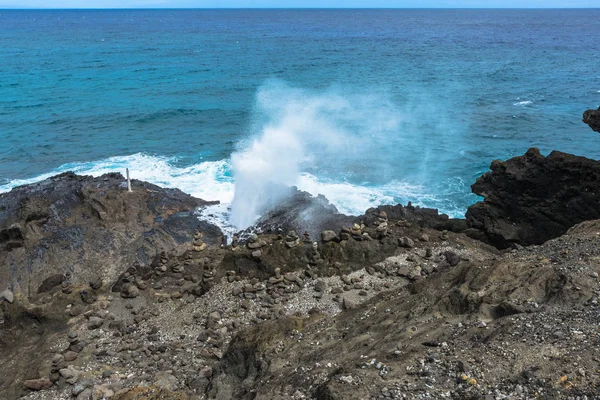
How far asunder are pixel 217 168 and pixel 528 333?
25.8 meters

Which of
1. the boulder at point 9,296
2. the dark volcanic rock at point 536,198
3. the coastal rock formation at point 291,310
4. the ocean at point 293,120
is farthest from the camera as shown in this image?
the ocean at point 293,120

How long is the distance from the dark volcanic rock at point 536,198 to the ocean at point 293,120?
6820 millimetres

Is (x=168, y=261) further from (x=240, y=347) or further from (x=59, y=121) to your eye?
(x=59, y=121)

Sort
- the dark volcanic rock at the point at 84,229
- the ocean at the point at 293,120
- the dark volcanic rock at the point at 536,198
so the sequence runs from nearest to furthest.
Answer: the dark volcanic rock at the point at 536,198
the dark volcanic rock at the point at 84,229
the ocean at the point at 293,120

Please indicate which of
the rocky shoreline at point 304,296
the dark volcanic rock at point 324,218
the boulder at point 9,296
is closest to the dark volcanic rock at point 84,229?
the rocky shoreline at point 304,296

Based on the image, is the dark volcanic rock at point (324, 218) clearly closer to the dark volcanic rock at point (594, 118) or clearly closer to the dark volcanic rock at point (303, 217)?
the dark volcanic rock at point (303, 217)

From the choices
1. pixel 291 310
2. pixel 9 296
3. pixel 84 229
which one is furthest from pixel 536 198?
pixel 9 296

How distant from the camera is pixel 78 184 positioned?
22.7m

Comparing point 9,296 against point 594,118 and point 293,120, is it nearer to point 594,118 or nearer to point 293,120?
point 594,118

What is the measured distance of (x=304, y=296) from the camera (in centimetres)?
1470

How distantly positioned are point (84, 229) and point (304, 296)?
387 inches

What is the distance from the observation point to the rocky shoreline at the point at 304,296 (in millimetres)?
8688

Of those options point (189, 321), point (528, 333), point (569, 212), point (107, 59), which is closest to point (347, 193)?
point (569, 212)

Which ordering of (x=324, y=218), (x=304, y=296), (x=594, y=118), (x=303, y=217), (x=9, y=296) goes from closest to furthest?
(x=304, y=296) → (x=9, y=296) → (x=594, y=118) → (x=324, y=218) → (x=303, y=217)
